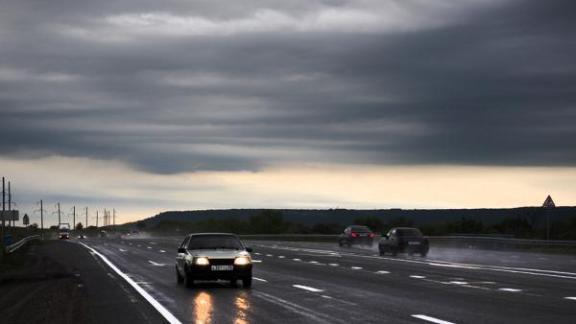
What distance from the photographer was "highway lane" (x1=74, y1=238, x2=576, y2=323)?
1538 cm

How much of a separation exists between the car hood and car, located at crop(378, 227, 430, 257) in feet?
79.8

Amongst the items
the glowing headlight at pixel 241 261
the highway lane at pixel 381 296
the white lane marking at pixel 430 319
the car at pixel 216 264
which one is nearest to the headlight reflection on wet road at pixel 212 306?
the highway lane at pixel 381 296

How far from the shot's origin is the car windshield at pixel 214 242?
24819 mm

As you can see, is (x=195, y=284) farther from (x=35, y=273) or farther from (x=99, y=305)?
(x=35, y=273)

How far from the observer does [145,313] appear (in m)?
16.6

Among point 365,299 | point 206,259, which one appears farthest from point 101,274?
point 365,299

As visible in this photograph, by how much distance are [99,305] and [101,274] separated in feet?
42.1

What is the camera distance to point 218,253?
78.5 ft

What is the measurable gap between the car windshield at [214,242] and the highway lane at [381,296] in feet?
3.62

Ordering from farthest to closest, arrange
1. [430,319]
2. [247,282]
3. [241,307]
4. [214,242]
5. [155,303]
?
[214,242] → [247,282] → [155,303] → [241,307] → [430,319]

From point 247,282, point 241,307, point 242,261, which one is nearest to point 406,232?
point 247,282

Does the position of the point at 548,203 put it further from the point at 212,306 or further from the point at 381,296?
the point at 212,306

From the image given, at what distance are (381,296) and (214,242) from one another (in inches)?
278

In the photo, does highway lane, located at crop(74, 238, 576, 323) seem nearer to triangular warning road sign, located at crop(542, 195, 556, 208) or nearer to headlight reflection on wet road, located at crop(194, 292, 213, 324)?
headlight reflection on wet road, located at crop(194, 292, 213, 324)
